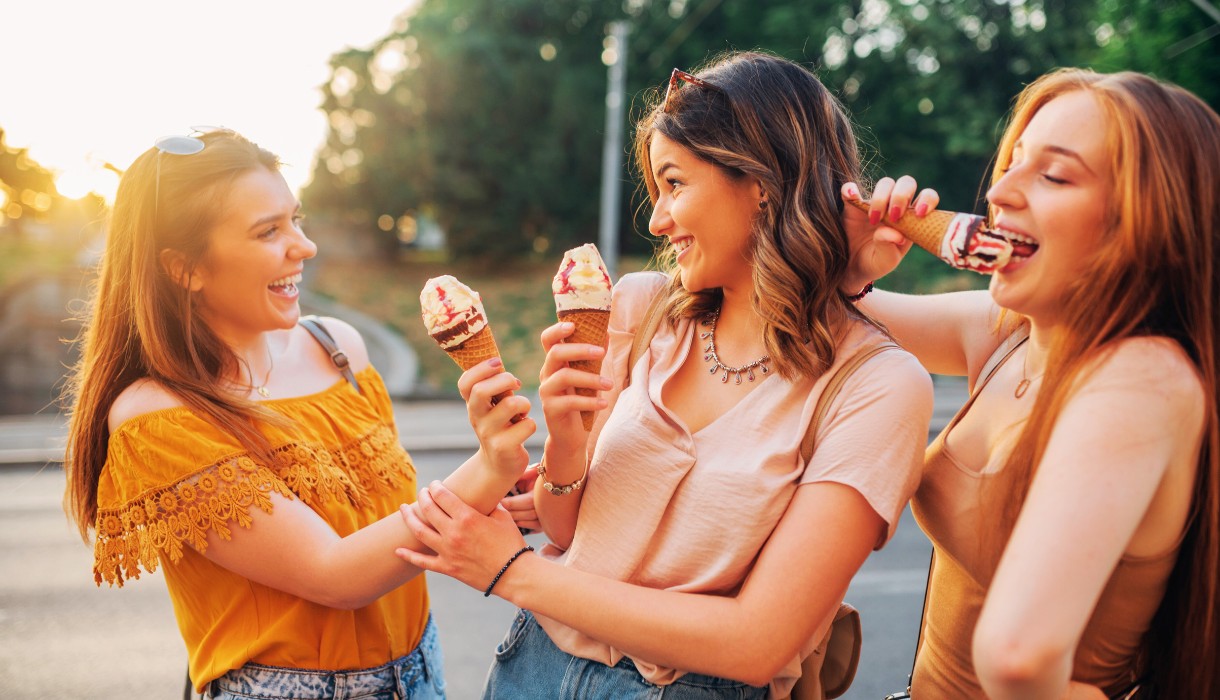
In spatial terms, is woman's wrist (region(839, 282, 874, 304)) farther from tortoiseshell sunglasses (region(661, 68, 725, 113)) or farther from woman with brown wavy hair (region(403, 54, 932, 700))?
tortoiseshell sunglasses (region(661, 68, 725, 113))

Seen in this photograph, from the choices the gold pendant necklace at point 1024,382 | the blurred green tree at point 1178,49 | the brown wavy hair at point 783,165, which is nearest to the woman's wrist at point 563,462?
the brown wavy hair at point 783,165

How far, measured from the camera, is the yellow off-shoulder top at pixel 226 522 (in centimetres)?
189

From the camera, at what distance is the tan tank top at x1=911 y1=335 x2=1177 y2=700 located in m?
1.54

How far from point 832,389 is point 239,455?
1380 mm

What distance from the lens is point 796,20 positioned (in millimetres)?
22344

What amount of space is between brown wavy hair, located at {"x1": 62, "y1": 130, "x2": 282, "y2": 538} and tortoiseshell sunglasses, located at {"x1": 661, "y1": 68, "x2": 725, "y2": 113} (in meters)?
1.12

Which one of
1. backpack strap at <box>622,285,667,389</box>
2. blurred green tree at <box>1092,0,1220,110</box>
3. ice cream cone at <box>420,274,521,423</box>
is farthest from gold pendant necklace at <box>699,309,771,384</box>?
blurred green tree at <box>1092,0,1220,110</box>

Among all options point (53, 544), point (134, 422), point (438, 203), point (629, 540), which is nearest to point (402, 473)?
point (134, 422)

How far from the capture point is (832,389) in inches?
68.4

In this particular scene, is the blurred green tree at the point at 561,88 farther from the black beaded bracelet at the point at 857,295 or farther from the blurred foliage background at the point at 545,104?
the black beaded bracelet at the point at 857,295

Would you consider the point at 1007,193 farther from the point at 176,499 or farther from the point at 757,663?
the point at 176,499

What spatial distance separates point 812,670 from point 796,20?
76.0 ft

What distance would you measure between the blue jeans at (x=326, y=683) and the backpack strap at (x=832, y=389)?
1.23 meters

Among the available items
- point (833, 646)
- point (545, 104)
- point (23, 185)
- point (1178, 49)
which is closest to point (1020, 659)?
point (833, 646)
